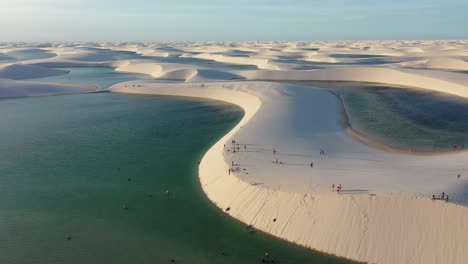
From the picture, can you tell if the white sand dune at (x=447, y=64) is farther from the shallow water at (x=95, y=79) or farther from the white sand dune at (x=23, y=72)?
the white sand dune at (x=23, y=72)

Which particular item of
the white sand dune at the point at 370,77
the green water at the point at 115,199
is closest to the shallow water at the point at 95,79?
the white sand dune at the point at 370,77

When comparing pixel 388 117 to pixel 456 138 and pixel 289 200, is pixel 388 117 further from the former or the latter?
pixel 289 200

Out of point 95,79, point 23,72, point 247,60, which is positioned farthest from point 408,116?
point 23,72

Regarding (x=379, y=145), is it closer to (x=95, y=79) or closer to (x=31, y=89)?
(x=31, y=89)

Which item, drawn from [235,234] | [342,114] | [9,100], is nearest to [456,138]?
[342,114]

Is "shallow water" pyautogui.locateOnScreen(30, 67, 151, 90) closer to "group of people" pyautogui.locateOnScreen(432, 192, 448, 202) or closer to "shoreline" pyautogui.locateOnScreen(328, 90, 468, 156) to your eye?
"shoreline" pyautogui.locateOnScreen(328, 90, 468, 156)

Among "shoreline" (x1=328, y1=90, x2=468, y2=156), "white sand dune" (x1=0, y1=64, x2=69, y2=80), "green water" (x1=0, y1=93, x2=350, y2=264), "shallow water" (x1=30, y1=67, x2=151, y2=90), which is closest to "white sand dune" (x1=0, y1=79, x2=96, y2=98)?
"shallow water" (x1=30, y1=67, x2=151, y2=90)
